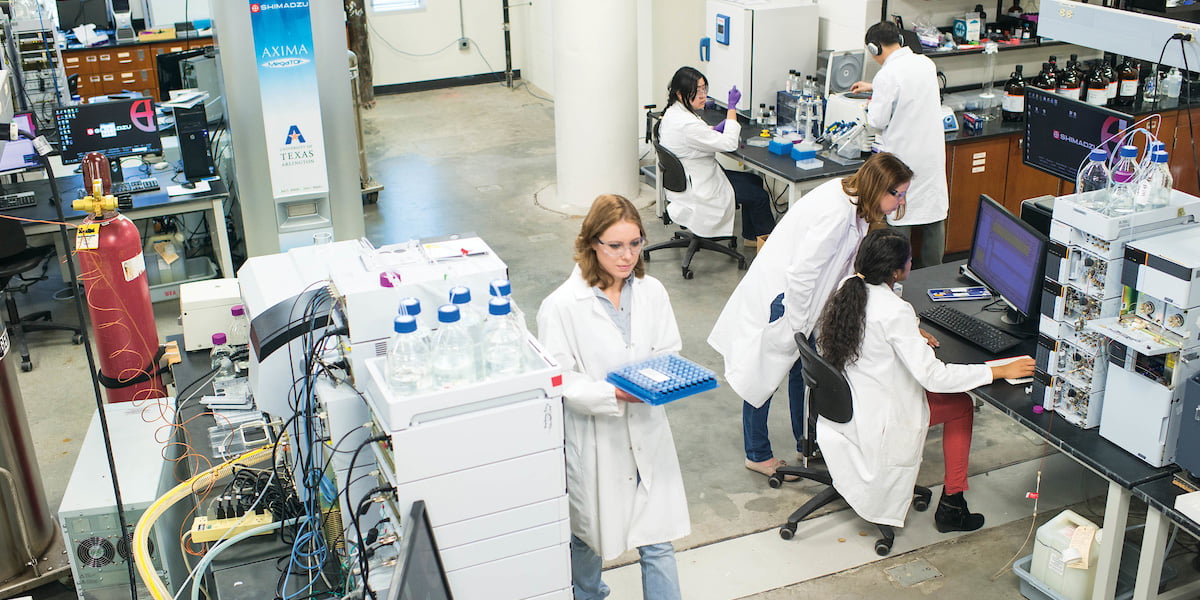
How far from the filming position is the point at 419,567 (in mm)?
1929

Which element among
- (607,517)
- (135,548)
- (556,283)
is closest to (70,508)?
(135,548)

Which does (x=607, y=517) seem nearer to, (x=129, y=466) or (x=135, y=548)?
(x=135, y=548)

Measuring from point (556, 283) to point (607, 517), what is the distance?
10.3 feet

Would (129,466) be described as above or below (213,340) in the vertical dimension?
below

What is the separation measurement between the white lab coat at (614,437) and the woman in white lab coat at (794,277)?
929 millimetres

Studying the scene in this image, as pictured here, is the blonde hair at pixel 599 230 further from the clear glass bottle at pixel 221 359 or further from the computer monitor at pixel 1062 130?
the computer monitor at pixel 1062 130

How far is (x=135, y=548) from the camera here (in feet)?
8.25

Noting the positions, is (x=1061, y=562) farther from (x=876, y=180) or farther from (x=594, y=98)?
(x=594, y=98)

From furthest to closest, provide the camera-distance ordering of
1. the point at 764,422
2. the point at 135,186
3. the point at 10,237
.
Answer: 1. the point at 135,186
2. the point at 10,237
3. the point at 764,422

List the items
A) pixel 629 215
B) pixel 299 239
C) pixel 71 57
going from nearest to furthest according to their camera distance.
Result: pixel 629 215 < pixel 299 239 < pixel 71 57

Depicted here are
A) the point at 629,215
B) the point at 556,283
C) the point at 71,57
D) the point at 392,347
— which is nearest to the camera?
the point at 392,347

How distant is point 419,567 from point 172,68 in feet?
17.0

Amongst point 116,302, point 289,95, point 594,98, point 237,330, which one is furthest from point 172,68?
point 237,330

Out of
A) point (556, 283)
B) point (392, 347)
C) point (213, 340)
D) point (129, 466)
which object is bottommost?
point (556, 283)
